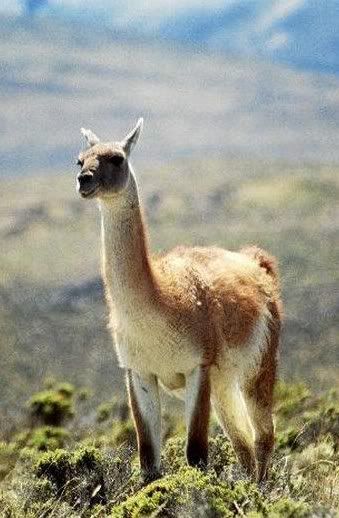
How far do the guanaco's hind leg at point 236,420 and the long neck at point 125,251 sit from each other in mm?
1444

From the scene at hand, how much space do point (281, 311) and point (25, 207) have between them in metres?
148

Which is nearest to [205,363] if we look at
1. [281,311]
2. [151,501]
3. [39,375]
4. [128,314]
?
[128,314]

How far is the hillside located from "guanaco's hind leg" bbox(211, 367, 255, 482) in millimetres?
1397

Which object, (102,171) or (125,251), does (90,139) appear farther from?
(125,251)

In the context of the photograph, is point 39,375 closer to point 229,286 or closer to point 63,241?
point 229,286

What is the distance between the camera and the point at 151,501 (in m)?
5.83

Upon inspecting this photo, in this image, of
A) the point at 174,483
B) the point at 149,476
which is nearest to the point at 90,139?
the point at 149,476

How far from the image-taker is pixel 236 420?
9.45 m

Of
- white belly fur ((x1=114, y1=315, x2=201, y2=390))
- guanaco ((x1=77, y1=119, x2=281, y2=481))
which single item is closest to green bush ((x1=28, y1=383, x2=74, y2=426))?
guanaco ((x1=77, y1=119, x2=281, y2=481))

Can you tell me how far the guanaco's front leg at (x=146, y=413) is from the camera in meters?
8.45

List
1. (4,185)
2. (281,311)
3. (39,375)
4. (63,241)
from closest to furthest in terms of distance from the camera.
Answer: (281,311) → (39,375) → (63,241) → (4,185)

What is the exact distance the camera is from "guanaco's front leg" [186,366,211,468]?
817 cm

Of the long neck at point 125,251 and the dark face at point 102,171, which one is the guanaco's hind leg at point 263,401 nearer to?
the long neck at point 125,251

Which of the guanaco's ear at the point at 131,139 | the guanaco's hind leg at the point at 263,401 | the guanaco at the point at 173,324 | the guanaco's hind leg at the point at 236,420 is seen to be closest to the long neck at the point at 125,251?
the guanaco at the point at 173,324
